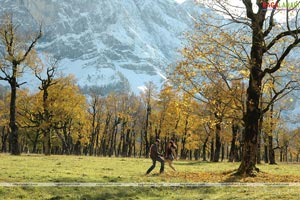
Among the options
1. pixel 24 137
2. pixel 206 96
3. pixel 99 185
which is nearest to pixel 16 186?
pixel 99 185

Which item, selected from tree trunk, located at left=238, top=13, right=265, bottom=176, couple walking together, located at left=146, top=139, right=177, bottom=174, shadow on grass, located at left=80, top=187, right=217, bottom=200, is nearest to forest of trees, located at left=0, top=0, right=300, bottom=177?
tree trunk, located at left=238, top=13, right=265, bottom=176

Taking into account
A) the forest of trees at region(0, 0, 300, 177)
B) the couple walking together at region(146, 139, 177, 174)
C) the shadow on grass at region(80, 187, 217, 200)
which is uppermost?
the forest of trees at region(0, 0, 300, 177)

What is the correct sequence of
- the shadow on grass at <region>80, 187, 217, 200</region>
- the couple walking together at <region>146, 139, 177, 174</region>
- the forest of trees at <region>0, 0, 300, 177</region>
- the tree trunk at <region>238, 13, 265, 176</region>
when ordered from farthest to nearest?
the couple walking together at <region>146, 139, 177, 174</region> < the forest of trees at <region>0, 0, 300, 177</region> < the tree trunk at <region>238, 13, 265, 176</region> < the shadow on grass at <region>80, 187, 217, 200</region>

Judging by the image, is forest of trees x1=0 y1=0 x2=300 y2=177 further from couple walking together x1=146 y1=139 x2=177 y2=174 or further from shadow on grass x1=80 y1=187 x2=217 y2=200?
shadow on grass x1=80 y1=187 x2=217 y2=200

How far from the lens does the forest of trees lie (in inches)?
906

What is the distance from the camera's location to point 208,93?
980 inches

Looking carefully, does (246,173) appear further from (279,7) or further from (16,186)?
(16,186)

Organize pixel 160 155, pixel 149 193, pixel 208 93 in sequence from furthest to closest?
1. pixel 160 155
2. pixel 208 93
3. pixel 149 193

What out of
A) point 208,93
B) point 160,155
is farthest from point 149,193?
point 208,93

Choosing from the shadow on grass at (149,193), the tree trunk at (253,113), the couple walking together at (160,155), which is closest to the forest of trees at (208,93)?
the tree trunk at (253,113)

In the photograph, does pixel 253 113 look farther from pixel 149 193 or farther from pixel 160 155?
pixel 149 193

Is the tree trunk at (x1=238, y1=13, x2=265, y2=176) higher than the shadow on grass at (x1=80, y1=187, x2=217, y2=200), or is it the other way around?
the tree trunk at (x1=238, y1=13, x2=265, y2=176)

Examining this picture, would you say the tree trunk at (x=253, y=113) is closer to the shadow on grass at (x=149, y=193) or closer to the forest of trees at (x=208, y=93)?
the forest of trees at (x=208, y=93)

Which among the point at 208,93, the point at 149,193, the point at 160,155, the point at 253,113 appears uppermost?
the point at 208,93
